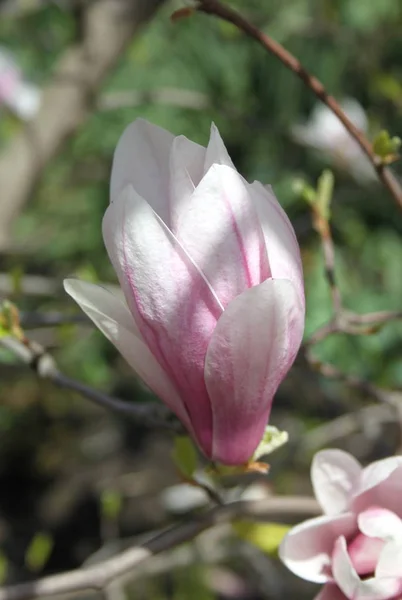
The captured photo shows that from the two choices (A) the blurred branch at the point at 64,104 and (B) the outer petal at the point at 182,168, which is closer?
(B) the outer petal at the point at 182,168

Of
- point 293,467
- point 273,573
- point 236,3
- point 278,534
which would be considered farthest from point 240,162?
point 278,534

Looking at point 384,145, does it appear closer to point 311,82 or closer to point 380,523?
point 311,82

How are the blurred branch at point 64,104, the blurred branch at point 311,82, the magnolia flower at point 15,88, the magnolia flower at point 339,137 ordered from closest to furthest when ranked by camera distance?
the blurred branch at point 311,82, the blurred branch at point 64,104, the magnolia flower at point 339,137, the magnolia flower at point 15,88

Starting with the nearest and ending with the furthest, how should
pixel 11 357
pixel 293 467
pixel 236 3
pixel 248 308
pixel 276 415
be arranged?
pixel 248 308, pixel 11 357, pixel 236 3, pixel 293 467, pixel 276 415

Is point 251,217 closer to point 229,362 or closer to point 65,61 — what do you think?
point 229,362

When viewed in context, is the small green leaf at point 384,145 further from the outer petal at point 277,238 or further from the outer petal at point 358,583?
the outer petal at point 358,583

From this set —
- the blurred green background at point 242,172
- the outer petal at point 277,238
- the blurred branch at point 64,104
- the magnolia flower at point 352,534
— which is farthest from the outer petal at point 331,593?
the blurred branch at point 64,104
